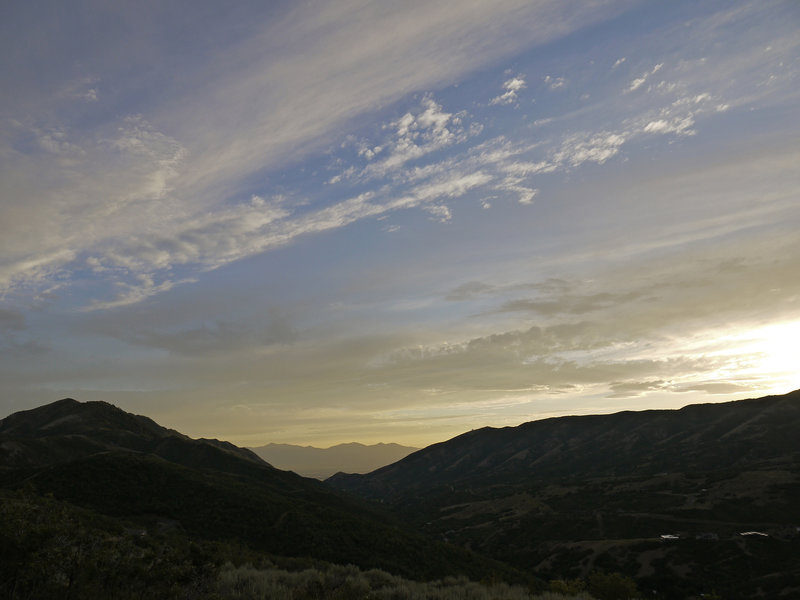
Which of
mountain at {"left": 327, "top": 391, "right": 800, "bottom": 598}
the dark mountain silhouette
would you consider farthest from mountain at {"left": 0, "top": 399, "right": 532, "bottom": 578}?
mountain at {"left": 327, "top": 391, "right": 800, "bottom": 598}

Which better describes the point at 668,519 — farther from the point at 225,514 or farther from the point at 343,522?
the point at 225,514

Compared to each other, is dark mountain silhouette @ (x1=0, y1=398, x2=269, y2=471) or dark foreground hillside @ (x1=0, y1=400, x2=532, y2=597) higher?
dark mountain silhouette @ (x1=0, y1=398, x2=269, y2=471)

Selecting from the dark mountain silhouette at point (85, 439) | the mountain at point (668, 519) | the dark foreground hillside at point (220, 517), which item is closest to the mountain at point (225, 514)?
the dark foreground hillside at point (220, 517)

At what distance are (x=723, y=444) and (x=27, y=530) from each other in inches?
7856

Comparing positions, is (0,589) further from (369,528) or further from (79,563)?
(369,528)

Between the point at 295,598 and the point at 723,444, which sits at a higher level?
the point at 295,598

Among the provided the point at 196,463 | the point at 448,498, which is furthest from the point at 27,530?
the point at 448,498

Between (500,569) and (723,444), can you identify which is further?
(723,444)

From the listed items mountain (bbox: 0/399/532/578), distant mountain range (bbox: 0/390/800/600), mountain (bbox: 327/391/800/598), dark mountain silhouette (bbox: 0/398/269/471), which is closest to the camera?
distant mountain range (bbox: 0/390/800/600)

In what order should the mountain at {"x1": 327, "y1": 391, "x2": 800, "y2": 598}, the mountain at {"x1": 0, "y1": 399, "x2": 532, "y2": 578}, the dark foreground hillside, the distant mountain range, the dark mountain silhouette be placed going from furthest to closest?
the dark mountain silhouette, the mountain at {"x1": 327, "y1": 391, "x2": 800, "y2": 598}, the mountain at {"x1": 0, "y1": 399, "x2": 532, "y2": 578}, the dark foreground hillside, the distant mountain range

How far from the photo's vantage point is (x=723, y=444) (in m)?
161

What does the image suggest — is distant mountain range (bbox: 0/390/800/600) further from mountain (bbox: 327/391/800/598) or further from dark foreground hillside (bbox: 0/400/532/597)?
mountain (bbox: 327/391/800/598)

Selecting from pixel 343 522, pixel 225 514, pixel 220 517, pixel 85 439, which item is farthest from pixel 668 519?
pixel 85 439

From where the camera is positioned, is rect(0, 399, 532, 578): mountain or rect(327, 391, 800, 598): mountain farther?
rect(327, 391, 800, 598): mountain
